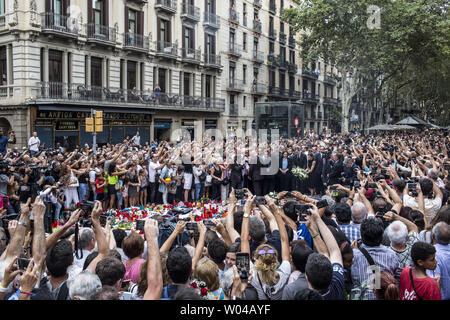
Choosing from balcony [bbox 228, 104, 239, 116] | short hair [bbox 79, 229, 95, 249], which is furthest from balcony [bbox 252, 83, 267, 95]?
short hair [bbox 79, 229, 95, 249]

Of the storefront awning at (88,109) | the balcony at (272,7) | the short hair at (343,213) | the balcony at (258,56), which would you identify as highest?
the balcony at (272,7)

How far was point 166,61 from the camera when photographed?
103 feet

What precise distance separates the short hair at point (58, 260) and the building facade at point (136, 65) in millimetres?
19776

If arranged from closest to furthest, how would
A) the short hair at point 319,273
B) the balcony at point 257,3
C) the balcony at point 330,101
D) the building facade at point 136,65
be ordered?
the short hair at point 319,273, the building facade at point 136,65, the balcony at point 257,3, the balcony at point 330,101

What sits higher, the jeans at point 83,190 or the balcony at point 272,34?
the balcony at point 272,34

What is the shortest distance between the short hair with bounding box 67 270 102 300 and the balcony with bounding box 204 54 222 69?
1293 inches

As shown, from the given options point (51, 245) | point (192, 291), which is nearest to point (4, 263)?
point (51, 245)

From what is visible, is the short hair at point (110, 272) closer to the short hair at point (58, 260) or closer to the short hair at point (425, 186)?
the short hair at point (58, 260)

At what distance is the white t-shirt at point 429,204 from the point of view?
696 cm

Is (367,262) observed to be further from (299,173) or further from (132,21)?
(132,21)

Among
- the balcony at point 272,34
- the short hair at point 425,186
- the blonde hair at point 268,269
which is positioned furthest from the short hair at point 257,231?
the balcony at point 272,34

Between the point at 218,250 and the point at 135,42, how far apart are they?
25.8 m

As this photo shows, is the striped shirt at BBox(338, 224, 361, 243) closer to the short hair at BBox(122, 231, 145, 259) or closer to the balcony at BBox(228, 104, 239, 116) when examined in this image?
the short hair at BBox(122, 231, 145, 259)

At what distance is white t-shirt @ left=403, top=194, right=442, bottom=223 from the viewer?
6.96 m
